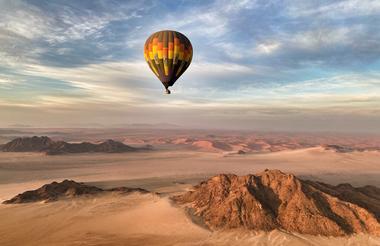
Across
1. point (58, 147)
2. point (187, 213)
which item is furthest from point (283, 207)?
point (58, 147)

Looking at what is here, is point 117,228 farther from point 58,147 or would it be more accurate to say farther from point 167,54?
point 58,147

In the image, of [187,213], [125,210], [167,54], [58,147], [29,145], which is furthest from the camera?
[29,145]

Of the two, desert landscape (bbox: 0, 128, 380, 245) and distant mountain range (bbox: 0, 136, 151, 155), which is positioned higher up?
distant mountain range (bbox: 0, 136, 151, 155)

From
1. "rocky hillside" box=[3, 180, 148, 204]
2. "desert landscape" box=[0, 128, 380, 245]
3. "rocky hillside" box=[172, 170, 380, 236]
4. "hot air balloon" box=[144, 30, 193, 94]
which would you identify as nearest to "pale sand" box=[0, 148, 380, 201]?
"desert landscape" box=[0, 128, 380, 245]

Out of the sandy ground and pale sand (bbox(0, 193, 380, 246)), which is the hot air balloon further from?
the sandy ground

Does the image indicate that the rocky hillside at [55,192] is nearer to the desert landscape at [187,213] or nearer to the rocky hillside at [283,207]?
the desert landscape at [187,213]

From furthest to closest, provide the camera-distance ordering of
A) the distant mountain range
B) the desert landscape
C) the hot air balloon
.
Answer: the distant mountain range → the hot air balloon → the desert landscape

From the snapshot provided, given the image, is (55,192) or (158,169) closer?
(55,192)

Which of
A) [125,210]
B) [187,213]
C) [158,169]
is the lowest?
[125,210]

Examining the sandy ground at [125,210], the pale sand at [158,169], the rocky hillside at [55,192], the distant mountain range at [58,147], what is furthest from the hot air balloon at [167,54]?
the distant mountain range at [58,147]
